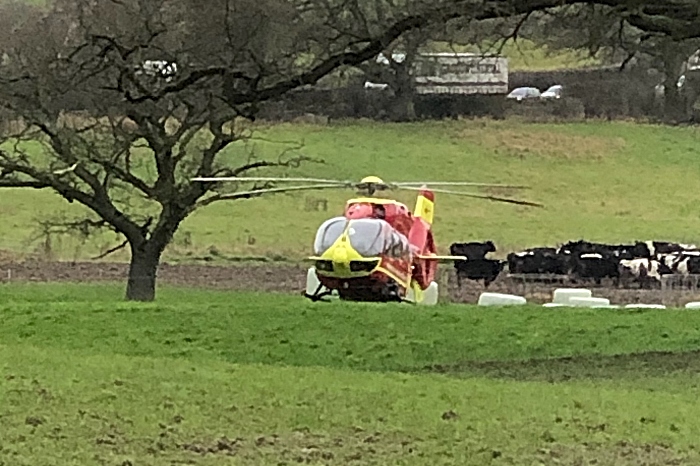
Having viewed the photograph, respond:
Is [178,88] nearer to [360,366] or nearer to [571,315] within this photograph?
[360,366]

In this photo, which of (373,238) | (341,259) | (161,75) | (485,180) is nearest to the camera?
(161,75)

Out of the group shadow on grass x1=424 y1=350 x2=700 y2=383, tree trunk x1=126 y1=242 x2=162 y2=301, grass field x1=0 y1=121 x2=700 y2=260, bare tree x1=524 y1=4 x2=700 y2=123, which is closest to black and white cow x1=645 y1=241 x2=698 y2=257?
grass field x1=0 y1=121 x2=700 y2=260

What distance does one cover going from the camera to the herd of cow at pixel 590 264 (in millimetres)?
37156

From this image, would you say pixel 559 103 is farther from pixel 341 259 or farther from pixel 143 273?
pixel 341 259

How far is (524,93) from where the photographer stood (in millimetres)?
65125

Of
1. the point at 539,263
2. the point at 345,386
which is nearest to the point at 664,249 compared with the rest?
the point at 539,263

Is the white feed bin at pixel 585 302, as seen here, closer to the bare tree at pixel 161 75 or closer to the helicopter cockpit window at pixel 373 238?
the helicopter cockpit window at pixel 373 238

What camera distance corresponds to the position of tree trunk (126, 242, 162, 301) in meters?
29.7

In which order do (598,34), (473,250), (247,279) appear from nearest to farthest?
(598,34) < (247,279) < (473,250)

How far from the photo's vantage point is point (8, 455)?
820cm

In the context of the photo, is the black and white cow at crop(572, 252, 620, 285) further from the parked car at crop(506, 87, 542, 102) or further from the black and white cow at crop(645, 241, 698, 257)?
the parked car at crop(506, 87, 542, 102)

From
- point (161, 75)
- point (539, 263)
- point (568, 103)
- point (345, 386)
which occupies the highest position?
point (568, 103)

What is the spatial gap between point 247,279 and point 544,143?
24.9 m

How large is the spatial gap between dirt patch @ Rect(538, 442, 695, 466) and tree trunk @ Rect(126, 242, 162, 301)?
20.9 meters
